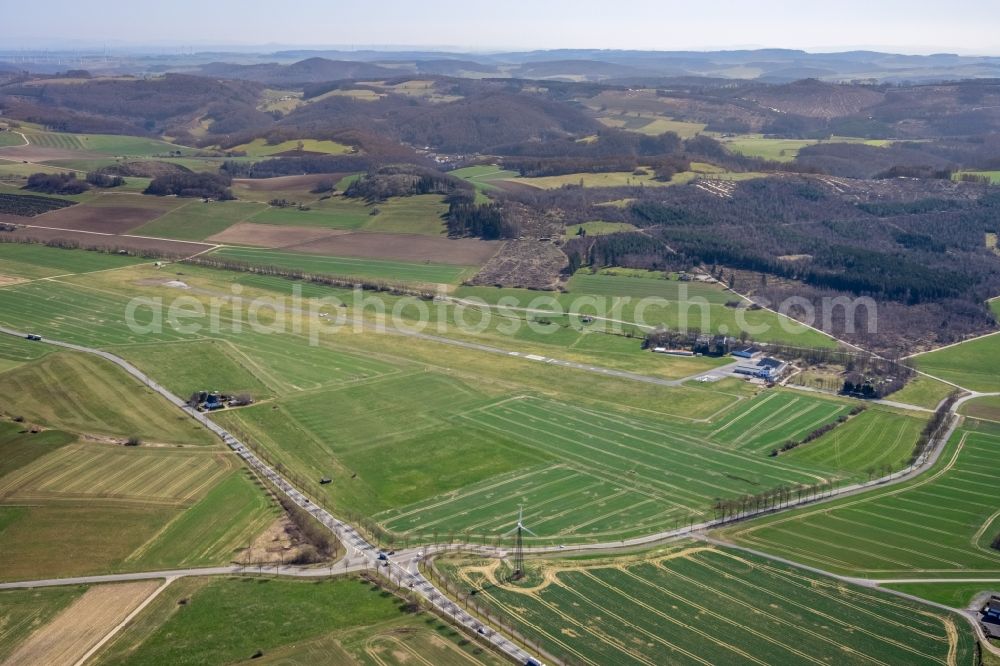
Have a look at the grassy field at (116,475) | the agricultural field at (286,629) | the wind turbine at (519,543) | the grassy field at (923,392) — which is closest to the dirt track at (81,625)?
the agricultural field at (286,629)

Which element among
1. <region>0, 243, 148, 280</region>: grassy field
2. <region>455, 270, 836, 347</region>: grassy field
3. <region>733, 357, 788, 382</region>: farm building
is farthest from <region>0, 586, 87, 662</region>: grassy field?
<region>0, 243, 148, 280</region>: grassy field

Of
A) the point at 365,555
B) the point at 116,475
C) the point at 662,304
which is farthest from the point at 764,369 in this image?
the point at 116,475

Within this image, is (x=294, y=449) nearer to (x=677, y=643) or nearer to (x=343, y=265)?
(x=677, y=643)

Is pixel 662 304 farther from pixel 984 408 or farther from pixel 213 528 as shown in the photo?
pixel 213 528

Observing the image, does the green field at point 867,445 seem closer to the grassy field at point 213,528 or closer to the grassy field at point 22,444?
the grassy field at point 213,528

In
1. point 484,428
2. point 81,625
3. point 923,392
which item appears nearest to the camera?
point 81,625

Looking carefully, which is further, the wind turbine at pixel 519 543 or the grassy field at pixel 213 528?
the grassy field at pixel 213 528

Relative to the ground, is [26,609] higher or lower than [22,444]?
Result: lower
